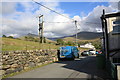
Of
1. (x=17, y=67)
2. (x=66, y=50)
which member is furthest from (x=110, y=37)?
(x=66, y=50)

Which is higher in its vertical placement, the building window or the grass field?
the building window

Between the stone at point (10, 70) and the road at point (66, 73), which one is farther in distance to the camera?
the stone at point (10, 70)

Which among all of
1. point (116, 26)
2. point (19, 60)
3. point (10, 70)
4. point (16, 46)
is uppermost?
point (116, 26)

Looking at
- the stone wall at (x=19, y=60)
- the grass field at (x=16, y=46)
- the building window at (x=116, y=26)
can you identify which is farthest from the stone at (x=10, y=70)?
the building window at (x=116, y=26)

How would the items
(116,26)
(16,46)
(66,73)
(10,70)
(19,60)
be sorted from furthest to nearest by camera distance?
(16,46), (116,26), (19,60), (66,73), (10,70)

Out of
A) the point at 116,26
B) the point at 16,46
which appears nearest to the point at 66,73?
the point at 116,26

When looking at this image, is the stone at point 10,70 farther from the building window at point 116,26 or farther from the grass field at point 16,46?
the building window at point 116,26

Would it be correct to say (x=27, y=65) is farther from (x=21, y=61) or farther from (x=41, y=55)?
(x=41, y=55)

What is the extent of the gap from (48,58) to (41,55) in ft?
7.20

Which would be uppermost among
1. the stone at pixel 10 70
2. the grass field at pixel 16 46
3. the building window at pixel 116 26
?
the building window at pixel 116 26

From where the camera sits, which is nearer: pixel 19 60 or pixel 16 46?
pixel 19 60

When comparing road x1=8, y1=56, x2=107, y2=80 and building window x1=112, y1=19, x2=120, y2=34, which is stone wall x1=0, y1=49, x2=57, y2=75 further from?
building window x1=112, y1=19, x2=120, y2=34

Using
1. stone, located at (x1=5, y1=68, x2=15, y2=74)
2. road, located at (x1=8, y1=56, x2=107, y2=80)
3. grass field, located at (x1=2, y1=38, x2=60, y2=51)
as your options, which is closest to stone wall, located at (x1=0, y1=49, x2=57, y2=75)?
stone, located at (x1=5, y1=68, x2=15, y2=74)

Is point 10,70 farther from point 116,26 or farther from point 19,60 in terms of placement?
point 116,26
